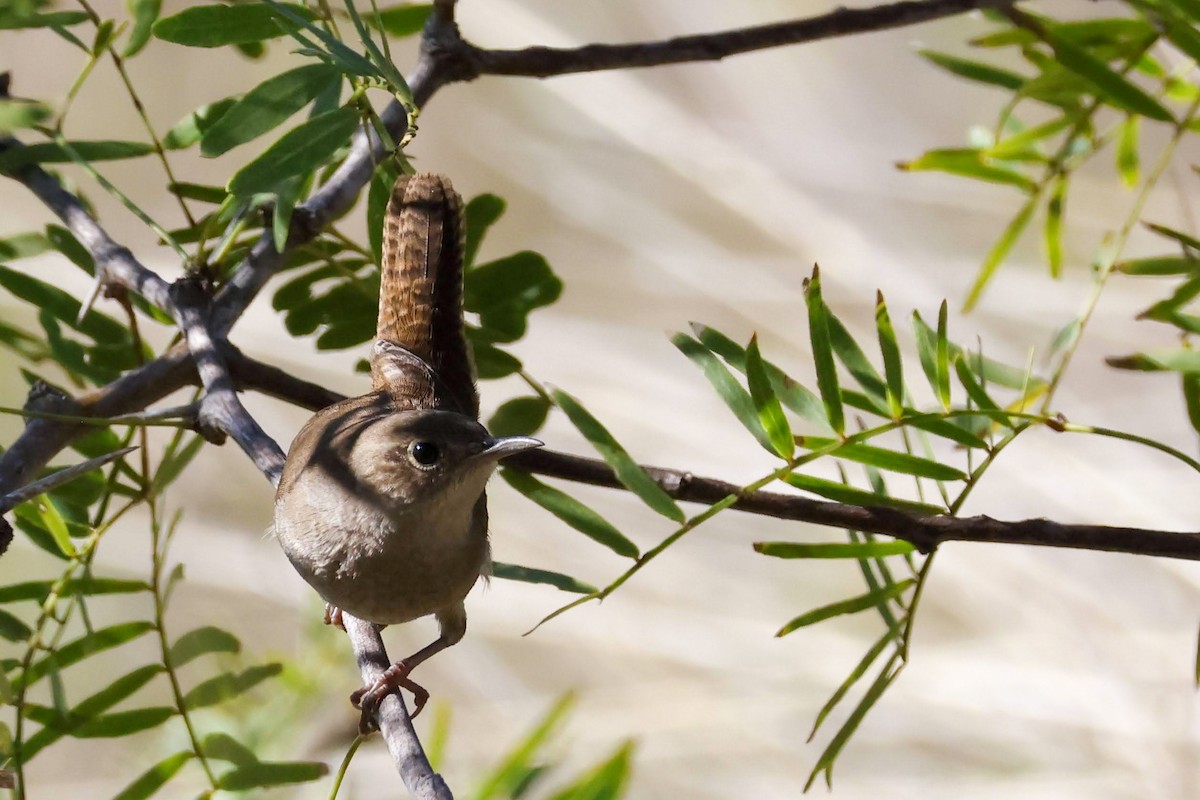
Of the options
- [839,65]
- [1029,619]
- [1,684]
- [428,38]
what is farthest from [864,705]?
[839,65]

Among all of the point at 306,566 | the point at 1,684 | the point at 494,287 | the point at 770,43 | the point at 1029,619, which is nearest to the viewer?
the point at 1,684

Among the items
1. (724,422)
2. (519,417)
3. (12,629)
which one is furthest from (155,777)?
(724,422)

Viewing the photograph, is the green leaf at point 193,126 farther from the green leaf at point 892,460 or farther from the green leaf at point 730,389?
the green leaf at point 892,460

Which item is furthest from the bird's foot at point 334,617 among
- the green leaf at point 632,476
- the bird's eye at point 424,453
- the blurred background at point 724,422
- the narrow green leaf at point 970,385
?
the blurred background at point 724,422

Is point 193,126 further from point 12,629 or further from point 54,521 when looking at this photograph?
point 12,629

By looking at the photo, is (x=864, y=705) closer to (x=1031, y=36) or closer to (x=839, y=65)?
(x=1031, y=36)

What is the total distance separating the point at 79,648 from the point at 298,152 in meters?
0.57

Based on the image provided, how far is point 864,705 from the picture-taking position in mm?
1056

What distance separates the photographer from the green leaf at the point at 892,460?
1.06 m

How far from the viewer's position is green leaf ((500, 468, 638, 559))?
1.15 metres

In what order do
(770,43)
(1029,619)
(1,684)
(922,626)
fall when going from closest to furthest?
(1,684), (770,43), (1029,619), (922,626)

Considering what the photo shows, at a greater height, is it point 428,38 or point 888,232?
point 888,232

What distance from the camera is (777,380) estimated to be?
1.13m

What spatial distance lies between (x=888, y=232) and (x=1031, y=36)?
6.98ft
